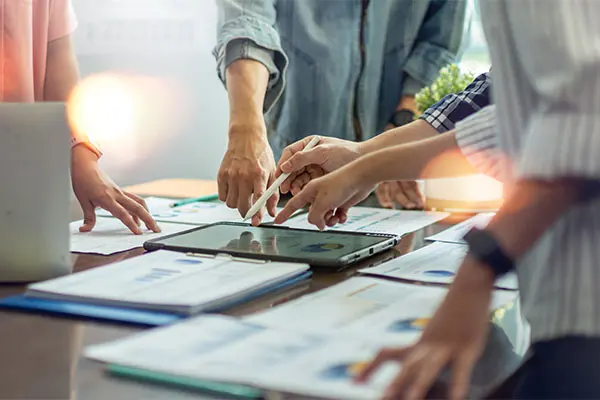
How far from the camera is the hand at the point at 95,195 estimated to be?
4.44ft

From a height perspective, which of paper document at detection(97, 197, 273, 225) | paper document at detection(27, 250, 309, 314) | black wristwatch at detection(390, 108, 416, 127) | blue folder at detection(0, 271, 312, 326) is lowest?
blue folder at detection(0, 271, 312, 326)

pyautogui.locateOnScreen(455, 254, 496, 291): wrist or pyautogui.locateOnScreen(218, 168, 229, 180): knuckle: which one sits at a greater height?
pyautogui.locateOnScreen(218, 168, 229, 180): knuckle

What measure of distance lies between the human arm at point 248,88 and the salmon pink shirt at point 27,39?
0.35m

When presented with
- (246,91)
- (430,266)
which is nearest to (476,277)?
(430,266)

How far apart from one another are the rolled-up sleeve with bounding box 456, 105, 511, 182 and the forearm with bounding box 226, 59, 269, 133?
66 cm

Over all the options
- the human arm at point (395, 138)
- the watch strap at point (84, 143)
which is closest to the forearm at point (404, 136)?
the human arm at point (395, 138)

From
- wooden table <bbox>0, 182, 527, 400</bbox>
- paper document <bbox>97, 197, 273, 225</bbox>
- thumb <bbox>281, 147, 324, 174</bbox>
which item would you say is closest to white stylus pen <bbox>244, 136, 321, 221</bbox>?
thumb <bbox>281, 147, 324, 174</bbox>

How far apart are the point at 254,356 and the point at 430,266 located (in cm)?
47

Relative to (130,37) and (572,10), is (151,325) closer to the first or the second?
(572,10)

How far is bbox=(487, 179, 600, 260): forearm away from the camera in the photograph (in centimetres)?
62

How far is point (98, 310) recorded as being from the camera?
847mm

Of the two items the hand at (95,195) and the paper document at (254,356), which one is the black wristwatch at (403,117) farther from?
the paper document at (254,356)

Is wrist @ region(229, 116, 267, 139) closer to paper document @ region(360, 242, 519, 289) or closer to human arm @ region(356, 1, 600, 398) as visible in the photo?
paper document @ region(360, 242, 519, 289)

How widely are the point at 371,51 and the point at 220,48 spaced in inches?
17.6
